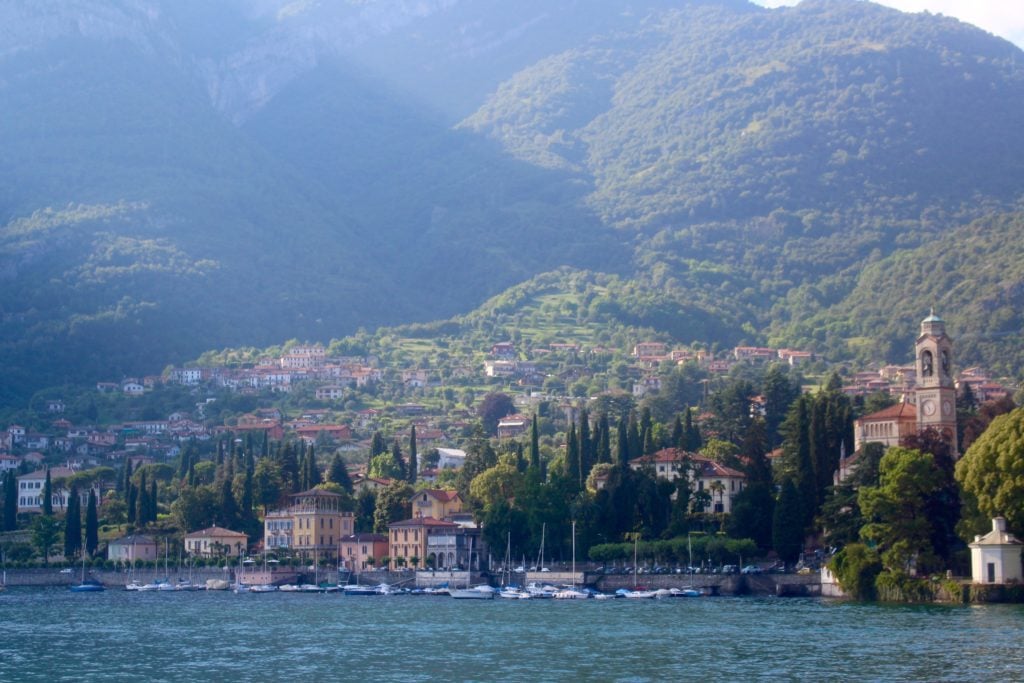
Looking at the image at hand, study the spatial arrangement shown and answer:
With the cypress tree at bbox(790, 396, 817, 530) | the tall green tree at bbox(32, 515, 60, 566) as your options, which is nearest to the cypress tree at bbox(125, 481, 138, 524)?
the tall green tree at bbox(32, 515, 60, 566)

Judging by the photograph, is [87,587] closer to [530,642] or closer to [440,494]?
[440,494]

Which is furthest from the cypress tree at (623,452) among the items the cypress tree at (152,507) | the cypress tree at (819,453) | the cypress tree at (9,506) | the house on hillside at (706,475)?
the cypress tree at (9,506)

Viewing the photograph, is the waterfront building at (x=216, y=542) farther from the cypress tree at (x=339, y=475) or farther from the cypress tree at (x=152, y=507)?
the cypress tree at (x=339, y=475)

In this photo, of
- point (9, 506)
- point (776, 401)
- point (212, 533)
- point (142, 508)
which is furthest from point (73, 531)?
point (776, 401)

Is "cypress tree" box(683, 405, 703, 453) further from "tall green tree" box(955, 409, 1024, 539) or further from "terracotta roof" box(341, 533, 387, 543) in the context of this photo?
"tall green tree" box(955, 409, 1024, 539)

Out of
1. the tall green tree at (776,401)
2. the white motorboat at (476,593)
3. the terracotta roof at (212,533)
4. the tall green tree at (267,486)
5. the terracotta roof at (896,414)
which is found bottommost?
the white motorboat at (476,593)
